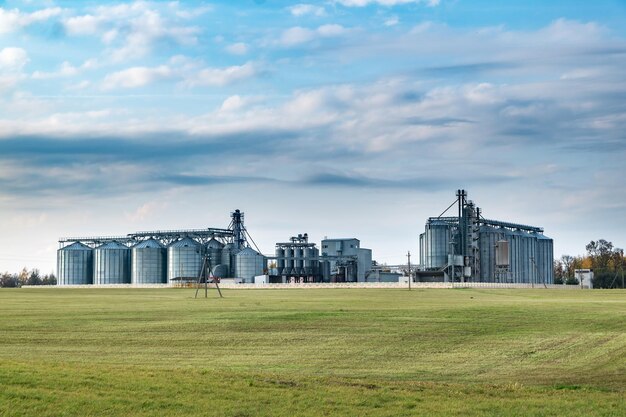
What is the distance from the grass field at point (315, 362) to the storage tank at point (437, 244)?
117119mm

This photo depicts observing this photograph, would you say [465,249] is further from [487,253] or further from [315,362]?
[315,362]

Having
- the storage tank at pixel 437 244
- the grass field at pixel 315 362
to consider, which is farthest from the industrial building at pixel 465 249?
the grass field at pixel 315 362

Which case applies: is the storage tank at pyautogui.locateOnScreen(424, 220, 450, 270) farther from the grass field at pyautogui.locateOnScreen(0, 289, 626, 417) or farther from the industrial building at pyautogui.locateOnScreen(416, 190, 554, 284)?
the grass field at pyautogui.locateOnScreen(0, 289, 626, 417)

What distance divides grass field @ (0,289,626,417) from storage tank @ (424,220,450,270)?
117m

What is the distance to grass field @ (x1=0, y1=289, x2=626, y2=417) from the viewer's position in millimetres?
27031

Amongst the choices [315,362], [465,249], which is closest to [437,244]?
[465,249]

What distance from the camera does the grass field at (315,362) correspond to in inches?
1064

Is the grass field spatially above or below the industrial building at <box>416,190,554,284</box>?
below

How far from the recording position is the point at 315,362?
40375 millimetres

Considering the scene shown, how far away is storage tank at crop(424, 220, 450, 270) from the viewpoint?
186125 mm

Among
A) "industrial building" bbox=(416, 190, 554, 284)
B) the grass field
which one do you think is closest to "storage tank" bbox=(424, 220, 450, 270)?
"industrial building" bbox=(416, 190, 554, 284)

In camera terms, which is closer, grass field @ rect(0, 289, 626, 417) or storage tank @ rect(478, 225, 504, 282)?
grass field @ rect(0, 289, 626, 417)

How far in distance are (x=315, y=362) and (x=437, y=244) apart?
5850 inches

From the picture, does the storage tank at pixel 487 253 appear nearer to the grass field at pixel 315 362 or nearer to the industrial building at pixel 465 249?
the industrial building at pixel 465 249
